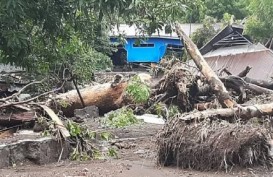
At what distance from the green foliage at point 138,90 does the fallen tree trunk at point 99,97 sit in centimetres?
46

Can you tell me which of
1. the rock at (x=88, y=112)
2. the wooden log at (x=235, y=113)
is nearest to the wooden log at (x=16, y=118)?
the wooden log at (x=235, y=113)

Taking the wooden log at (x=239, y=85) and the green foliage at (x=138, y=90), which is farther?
the green foliage at (x=138, y=90)

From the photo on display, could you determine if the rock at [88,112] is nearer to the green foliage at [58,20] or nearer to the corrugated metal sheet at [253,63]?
the green foliage at [58,20]

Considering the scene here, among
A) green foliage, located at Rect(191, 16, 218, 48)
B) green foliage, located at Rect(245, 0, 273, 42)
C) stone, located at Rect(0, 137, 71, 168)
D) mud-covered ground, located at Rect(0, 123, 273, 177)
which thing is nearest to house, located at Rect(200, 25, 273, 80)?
green foliage, located at Rect(245, 0, 273, 42)

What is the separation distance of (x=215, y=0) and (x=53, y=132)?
109ft

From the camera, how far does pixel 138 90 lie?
10773 mm

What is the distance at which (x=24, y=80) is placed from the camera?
15.5 meters

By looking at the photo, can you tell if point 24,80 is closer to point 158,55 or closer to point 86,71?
Result: point 86,71

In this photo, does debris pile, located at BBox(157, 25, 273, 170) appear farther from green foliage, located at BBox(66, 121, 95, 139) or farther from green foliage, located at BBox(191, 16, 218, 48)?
green foliage, located at BBox(191, 16, 218, 48)

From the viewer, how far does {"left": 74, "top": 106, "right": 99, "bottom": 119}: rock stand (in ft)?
39.3

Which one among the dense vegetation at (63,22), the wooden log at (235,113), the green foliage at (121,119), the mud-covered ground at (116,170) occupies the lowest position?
the green foliage at (121,119)

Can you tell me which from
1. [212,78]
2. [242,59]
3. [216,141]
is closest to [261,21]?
[242,59]

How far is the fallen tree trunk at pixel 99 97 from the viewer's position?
Result: 37.8 feet

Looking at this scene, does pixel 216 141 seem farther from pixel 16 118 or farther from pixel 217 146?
pixel 16 118
